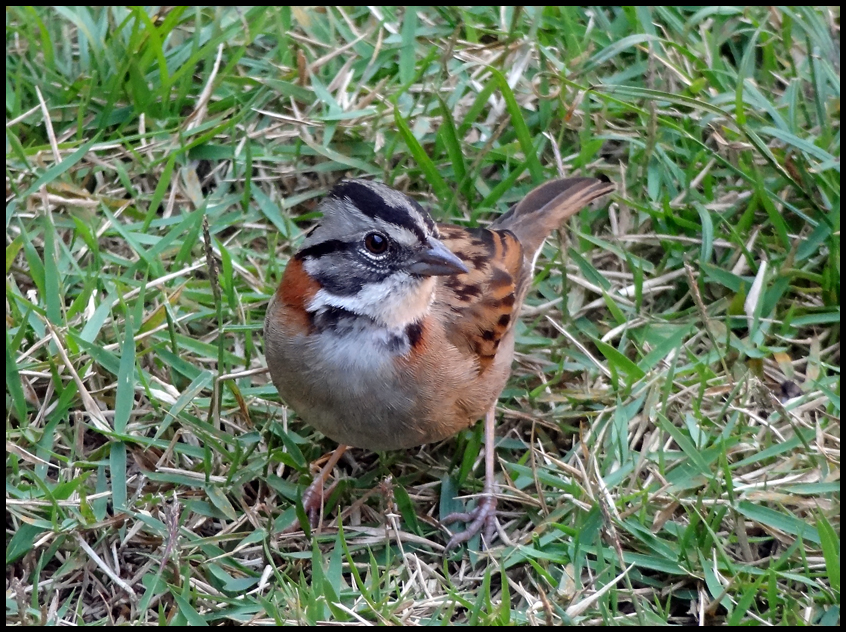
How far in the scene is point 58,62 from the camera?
605 centimetres

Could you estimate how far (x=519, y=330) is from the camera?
5.38 meters

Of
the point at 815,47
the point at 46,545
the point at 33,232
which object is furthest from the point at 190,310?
the point at 815,47

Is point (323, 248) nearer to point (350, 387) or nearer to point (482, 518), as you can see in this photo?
point (350, 387)

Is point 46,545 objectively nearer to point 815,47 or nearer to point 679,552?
point 679,552

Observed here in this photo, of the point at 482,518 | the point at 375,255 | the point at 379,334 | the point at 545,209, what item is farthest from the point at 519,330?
the point at 375,255

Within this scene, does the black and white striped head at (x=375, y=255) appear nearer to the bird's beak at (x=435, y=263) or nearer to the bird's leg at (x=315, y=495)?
the bird's beak at (x=435, y=263)

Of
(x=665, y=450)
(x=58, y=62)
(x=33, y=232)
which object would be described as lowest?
(x=665, y=450)

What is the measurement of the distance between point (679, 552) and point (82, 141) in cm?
393

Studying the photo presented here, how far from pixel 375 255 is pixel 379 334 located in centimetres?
33

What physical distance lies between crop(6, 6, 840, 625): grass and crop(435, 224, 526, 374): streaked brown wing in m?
0.42

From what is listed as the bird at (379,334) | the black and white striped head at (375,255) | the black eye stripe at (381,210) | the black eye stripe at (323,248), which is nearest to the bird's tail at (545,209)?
the bird at (379,334)

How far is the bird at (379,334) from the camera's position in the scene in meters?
4.10

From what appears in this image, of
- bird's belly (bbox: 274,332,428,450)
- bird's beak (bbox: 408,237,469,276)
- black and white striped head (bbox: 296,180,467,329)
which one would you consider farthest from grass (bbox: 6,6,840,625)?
bird's beak (bbox: 408,237,469,276)

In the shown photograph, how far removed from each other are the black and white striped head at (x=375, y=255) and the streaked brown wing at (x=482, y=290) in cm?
39
